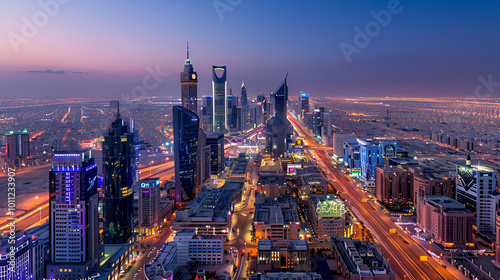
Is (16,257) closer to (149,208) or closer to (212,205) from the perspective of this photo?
(149,208)

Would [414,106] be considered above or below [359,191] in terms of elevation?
above

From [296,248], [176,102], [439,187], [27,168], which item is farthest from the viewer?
[176,102]

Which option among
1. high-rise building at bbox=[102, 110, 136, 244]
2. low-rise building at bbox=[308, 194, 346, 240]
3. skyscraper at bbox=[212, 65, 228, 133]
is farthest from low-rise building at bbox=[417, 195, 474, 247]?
skyscraper at bbox=[212, 65, 228, 133]

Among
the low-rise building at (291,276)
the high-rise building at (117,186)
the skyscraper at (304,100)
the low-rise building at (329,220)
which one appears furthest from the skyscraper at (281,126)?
the skyscraper at (304,100)

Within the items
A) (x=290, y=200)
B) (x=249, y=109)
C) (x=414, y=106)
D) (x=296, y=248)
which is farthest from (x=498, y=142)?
(x=249, y=109)

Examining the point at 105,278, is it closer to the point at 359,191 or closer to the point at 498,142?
the point at 359,191
